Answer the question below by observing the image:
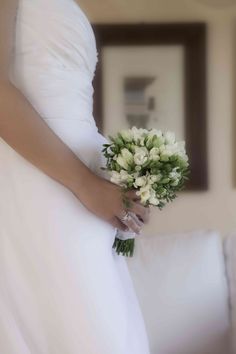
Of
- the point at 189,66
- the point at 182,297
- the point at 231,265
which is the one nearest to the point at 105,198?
the point at 182,297

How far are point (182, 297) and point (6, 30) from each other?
140cm

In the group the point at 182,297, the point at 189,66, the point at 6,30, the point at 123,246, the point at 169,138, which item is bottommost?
the point at 182,297

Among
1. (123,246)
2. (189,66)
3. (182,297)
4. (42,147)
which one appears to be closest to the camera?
(42,147)

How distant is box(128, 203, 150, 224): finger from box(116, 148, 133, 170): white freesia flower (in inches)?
2.9

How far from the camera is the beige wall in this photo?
263cm

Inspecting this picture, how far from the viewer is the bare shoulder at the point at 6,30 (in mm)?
1044

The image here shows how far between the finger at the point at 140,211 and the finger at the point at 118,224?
38 millimetres

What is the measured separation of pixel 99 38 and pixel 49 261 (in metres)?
1.76

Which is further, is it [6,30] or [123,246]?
[123,246]

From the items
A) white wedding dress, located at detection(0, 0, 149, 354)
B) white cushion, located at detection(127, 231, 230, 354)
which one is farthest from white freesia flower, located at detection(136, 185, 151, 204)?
white cushion, located at detection(127, 231, 230, 354)

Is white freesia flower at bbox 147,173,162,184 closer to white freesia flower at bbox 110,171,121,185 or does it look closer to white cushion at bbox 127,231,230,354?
white freesia flower at bbox 110,171,121,185

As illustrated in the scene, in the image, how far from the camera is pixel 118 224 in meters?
1.11

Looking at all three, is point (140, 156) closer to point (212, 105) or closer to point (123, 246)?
point (123, 246)

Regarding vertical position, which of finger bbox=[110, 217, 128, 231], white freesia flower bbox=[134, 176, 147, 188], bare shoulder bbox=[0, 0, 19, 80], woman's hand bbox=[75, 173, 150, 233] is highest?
bare shoulder bbox=[0, 0, 19, 80]
